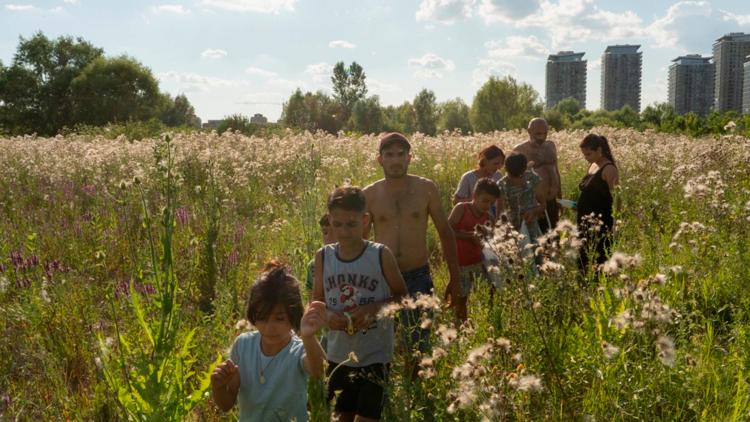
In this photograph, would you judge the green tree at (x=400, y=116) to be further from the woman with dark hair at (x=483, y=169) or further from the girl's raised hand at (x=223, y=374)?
the girl's raised hand at (x=223, y=374)

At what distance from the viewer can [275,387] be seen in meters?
2.49

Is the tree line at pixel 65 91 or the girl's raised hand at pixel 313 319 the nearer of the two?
the girl's raised hand at pixel 313 319

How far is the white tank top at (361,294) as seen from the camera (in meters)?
3.05

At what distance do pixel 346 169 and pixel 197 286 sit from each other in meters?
4.31

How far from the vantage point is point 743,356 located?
3141 mm

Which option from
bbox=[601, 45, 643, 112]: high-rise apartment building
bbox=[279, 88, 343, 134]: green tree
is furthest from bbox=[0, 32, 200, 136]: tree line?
bbox=[601, 45, 643, 112]: high-rise apartment building

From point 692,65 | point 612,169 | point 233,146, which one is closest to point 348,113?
point 233,146

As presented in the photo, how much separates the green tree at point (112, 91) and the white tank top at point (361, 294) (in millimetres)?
47525

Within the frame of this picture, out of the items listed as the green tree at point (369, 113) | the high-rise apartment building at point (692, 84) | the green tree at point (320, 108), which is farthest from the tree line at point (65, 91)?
the high-rise apartment building at point (692, 84)

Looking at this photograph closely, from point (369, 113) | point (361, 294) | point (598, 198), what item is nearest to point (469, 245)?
point (361, 294)

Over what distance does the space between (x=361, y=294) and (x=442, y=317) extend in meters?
0.49

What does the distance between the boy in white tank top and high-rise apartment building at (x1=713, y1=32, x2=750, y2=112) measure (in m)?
94.0

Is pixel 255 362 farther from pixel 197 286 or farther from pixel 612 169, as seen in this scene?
pixel 612 169

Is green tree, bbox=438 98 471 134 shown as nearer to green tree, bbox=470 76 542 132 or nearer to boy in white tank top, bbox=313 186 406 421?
green tree, bbox=470 76 542 132
